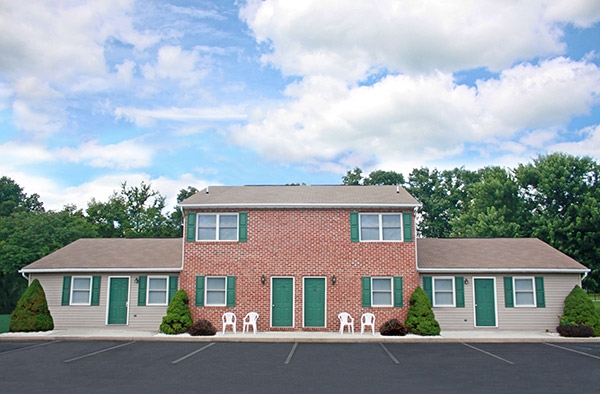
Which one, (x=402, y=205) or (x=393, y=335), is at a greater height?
(x=402, y=205)

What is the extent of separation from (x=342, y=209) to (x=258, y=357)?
7.77 m

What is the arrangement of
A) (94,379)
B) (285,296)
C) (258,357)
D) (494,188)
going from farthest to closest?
1. (494,188)
2. (285,296)
3. (258,357)
4. (94,379)

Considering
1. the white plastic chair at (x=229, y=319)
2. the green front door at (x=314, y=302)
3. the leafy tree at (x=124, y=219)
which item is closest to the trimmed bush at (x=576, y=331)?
the green front door at (x=314, y=302)

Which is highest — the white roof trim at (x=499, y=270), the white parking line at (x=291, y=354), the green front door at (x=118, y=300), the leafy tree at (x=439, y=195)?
the leafy tree at (x=439, y=195)

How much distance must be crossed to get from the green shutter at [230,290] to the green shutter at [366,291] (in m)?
5.05

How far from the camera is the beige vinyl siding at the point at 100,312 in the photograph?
19.7m

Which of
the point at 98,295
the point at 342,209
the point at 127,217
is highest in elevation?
the point at 127,217

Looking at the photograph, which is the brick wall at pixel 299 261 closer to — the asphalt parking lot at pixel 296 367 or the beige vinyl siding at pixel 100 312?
the beige vinyl siding at pixel 100 312

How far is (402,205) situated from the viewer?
19125mm

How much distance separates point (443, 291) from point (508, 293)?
251 cm

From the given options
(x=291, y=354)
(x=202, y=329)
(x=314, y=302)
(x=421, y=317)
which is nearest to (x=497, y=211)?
(x=421, y=317)

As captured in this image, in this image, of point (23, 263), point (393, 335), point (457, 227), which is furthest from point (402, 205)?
point (23, 263)

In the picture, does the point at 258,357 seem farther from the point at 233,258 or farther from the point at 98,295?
the point at 98,295

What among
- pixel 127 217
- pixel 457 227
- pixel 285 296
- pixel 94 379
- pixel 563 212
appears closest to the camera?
pixel 94 379
